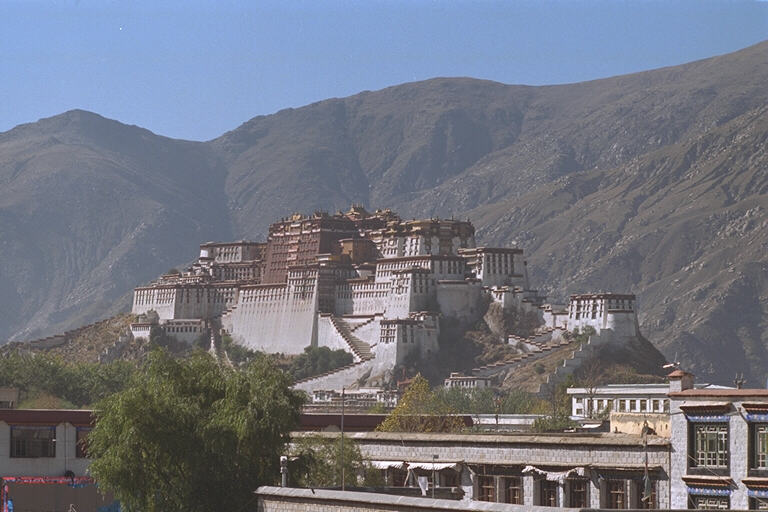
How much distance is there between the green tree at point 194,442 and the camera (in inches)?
2261

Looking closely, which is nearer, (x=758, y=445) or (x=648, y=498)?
(x=758, y=445)

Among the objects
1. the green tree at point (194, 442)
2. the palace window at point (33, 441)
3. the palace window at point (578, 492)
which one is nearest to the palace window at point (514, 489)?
the palace window at point (578, 492)

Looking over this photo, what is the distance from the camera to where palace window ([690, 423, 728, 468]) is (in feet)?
162

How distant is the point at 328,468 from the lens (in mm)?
59062

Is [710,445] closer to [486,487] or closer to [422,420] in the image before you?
[486,487]

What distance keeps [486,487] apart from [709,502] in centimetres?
856

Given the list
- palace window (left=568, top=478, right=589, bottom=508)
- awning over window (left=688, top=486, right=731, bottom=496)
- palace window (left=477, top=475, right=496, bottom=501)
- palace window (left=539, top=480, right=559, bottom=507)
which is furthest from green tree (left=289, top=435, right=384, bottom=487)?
awning over window (left=688, top=486, right=731, bottom=496)

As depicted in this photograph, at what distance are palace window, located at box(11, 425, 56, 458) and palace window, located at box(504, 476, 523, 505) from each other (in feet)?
83.5

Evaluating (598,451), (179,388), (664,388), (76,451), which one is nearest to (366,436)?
(179,388)

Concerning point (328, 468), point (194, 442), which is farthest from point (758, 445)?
point (194, 442)

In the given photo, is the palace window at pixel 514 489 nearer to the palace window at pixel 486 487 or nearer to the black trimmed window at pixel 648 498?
the palace window at pixel 486 487

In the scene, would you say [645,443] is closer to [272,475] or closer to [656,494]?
[656,494]

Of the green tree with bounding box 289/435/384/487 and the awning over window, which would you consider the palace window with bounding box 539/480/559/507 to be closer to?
the awning over window

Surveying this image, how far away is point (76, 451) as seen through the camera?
75.1 metres
